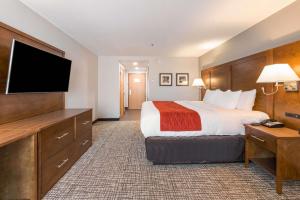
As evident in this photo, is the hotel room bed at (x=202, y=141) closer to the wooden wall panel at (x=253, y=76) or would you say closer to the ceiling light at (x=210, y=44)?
the wooden wall panel at (x=253, y=76)

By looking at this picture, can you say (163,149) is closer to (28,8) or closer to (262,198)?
(262,198)

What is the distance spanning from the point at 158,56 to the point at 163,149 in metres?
4.41

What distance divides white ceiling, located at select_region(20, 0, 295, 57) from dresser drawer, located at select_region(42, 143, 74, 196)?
2.11 meters

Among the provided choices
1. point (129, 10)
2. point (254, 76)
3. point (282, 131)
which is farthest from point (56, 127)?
point (254, 76)

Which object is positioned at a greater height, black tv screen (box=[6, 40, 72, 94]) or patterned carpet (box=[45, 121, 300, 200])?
black tv screen (box=[6, 40, 72, 94])

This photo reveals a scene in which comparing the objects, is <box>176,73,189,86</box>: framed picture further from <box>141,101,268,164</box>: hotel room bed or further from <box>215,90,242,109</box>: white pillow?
<box>141,101,268,164</box>: hotel room bed

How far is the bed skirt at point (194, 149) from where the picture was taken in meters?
2.59

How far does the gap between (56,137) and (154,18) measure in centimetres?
239

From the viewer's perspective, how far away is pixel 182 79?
648cm

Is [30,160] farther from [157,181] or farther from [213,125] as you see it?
[213,125]

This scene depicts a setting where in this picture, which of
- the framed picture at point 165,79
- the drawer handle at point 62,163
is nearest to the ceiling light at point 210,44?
the framed picture at point 165,79

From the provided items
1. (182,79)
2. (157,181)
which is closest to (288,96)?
(157,181)

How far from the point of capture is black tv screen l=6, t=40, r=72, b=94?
1.94 m

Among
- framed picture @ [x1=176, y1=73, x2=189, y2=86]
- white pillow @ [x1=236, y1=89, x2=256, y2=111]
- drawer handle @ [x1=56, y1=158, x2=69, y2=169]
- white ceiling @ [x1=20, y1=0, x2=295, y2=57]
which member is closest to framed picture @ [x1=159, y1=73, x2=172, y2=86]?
framed picture @ [x1=176, y1=73, x2=189, y2=86]
